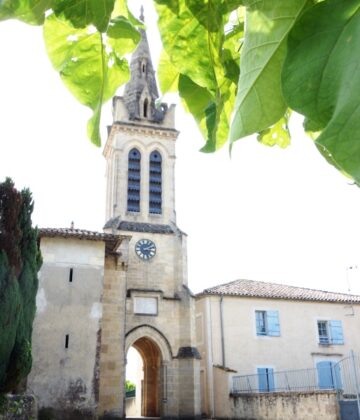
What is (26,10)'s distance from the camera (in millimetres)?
702

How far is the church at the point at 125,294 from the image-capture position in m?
15.5

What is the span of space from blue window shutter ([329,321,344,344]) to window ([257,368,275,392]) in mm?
3674

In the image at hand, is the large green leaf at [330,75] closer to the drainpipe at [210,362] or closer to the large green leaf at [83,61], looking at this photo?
the large green leaf at [83,61]

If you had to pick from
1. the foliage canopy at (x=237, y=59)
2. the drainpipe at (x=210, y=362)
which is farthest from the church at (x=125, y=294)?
the foliage canopy at (x=237, y=59)

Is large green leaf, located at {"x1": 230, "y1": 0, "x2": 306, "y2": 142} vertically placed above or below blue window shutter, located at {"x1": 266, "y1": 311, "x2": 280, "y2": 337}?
below

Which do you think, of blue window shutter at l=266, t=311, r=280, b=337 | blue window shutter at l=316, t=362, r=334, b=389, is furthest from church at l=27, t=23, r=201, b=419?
blue window shutter at l=316, t=362, r=334, b=389

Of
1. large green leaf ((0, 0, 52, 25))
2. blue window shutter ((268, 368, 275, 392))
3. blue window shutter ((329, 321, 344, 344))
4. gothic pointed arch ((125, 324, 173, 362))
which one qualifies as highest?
blue window shutter ((329, 321, 344, 344))

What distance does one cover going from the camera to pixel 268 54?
1.72ft

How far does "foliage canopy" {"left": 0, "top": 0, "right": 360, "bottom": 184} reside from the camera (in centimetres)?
43

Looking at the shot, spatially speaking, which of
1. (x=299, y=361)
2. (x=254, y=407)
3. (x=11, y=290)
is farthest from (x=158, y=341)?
(x=11, y=290)

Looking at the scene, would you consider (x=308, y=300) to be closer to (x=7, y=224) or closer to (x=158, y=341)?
(x=158, y=341)

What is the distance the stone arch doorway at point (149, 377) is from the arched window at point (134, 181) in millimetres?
6029

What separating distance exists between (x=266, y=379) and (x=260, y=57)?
2283 centimetres

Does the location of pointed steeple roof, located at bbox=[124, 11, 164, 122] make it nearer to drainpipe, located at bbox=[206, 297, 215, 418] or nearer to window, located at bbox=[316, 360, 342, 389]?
drainpipe, located at bbox=[206, 297, 215, 418]
